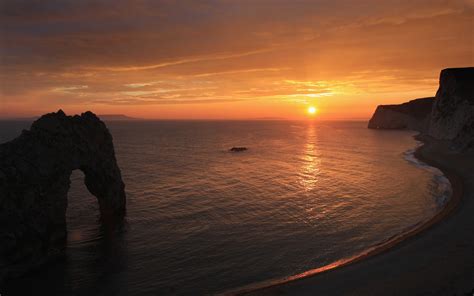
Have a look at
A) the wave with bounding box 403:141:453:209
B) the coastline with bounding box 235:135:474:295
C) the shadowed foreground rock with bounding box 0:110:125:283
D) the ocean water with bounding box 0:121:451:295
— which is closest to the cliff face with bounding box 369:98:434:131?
the wave with bounding box 403:141:453:209

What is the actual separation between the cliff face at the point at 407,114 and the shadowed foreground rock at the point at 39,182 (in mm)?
162586

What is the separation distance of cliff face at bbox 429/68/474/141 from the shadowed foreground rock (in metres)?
85.2

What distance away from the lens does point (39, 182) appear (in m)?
24.1

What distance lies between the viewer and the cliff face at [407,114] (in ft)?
544

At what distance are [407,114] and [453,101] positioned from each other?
306 ft

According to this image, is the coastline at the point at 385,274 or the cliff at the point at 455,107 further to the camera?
the cliff at the point at 455,107

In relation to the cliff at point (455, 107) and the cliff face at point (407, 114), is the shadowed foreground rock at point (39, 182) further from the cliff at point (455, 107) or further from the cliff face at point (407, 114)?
the cliff face at point (407, 114)

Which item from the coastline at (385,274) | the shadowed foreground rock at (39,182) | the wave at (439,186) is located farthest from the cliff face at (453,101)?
the shadowed foreground rock at (39,182)

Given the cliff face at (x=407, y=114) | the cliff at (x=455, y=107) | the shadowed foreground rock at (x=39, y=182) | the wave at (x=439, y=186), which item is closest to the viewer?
the shadowed foreground rock at (x=39, y=182)

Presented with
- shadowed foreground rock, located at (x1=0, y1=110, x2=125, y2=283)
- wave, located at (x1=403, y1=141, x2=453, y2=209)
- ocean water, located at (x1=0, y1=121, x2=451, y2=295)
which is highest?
shadowed foreground rock, located at (x1=0, y1=110, x2=125, y2=283)

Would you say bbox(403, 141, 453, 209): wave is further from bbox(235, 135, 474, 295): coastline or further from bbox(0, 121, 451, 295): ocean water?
bbox(235, 135, 474, 295): coastline

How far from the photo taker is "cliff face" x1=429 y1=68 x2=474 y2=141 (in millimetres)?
83062

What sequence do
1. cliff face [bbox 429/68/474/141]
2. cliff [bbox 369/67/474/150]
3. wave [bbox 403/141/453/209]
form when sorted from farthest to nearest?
cliff face [bbox 429/68/474/141] → cliff [bbox 369/67/474/150] → wave [bbox 403/141/453/209]

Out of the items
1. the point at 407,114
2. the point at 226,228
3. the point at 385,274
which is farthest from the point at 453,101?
the point at 407,114
